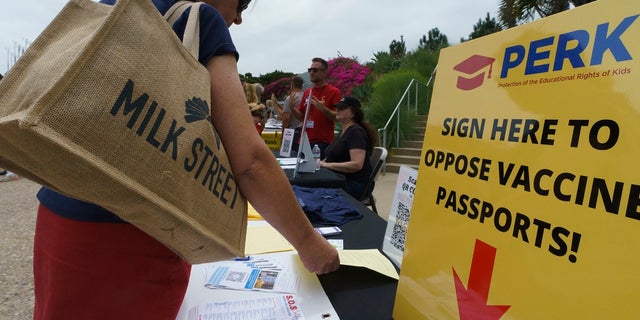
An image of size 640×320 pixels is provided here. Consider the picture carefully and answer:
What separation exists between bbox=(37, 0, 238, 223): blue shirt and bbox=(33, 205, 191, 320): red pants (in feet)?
0.04

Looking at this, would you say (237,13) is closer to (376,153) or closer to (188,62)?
(188,62)

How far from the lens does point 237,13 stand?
0.85m

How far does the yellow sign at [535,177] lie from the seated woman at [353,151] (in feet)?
6.73

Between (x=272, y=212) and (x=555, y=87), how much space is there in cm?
49

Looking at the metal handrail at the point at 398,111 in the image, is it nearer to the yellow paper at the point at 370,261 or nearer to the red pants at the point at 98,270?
the yellow paper at the point at 370,261

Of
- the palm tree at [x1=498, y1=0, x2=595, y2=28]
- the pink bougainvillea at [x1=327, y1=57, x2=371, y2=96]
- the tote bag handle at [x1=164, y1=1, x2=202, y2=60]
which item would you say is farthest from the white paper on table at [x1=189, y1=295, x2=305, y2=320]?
the pink bougainvillea at [x1=327, y1=57, x2=371, y2=96]

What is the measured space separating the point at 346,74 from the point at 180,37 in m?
11.0

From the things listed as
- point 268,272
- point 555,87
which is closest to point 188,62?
point 555,87

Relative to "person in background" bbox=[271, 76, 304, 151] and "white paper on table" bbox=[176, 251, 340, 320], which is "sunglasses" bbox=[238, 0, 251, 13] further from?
"person in background" bbox=[271, 76, 304, 151]

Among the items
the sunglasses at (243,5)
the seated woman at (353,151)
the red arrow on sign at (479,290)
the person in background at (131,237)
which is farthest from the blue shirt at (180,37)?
the seated woman at (353,151)

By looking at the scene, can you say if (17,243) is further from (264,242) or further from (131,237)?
(131,237)

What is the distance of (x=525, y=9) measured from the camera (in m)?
7.51

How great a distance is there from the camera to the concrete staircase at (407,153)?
20.8 ft

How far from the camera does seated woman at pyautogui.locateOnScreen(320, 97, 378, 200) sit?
9.25ft
